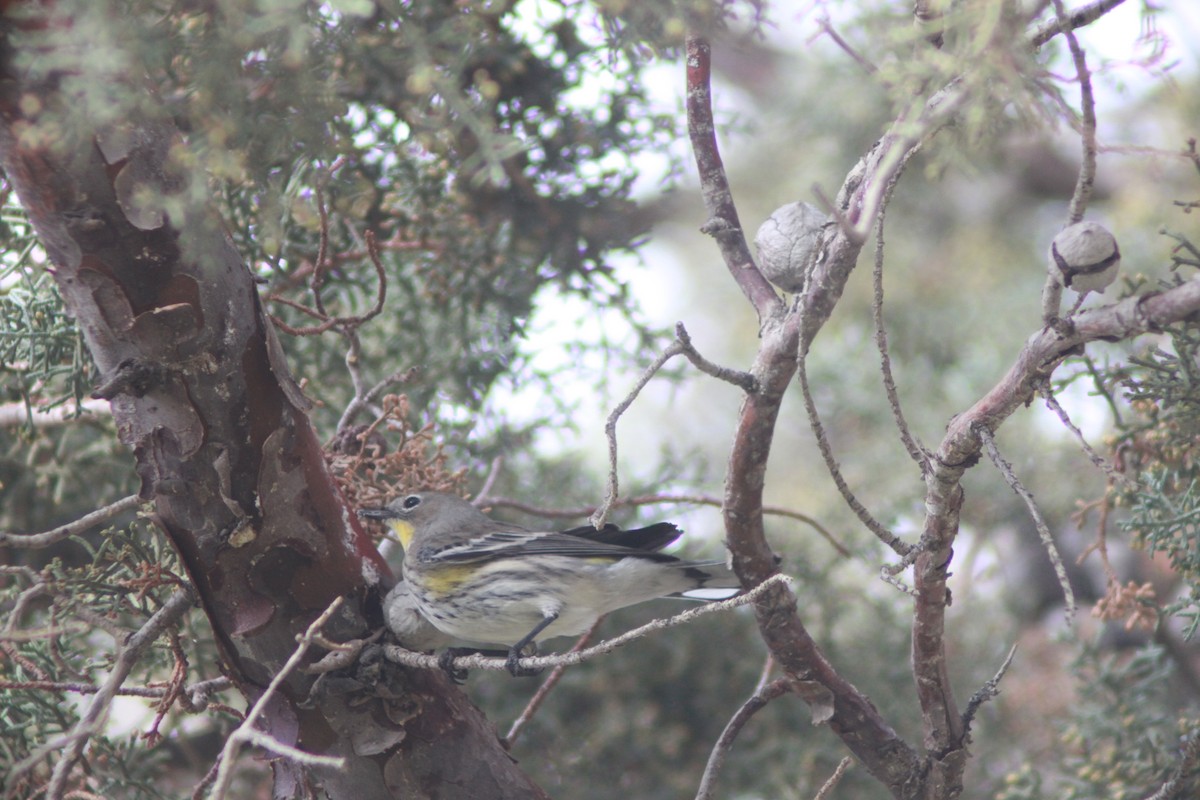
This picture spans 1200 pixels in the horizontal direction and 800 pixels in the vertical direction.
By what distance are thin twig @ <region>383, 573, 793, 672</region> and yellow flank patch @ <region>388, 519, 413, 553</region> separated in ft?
1.81

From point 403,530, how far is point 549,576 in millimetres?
466

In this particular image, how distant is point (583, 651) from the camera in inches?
62.3

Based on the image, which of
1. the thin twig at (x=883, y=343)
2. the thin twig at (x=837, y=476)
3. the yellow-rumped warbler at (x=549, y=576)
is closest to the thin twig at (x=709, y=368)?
the thin twig at (x=837, y=476)

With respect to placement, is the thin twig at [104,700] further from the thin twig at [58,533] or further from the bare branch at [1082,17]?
the bare branch at [1082,17]

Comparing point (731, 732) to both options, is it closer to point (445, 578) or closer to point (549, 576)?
point (549, 576)

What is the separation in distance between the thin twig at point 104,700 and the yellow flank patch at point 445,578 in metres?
0.47

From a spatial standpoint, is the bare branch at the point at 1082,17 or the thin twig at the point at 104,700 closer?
the thin twig at the point at 104,700

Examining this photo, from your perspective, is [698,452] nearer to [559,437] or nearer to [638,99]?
[559,437]

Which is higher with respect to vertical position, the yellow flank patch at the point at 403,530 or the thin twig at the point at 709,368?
the thin twig at the point at 709,368

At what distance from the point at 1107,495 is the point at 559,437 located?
1638 mm

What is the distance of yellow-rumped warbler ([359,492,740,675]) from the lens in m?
2.29

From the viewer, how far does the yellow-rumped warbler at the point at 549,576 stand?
2.29 m

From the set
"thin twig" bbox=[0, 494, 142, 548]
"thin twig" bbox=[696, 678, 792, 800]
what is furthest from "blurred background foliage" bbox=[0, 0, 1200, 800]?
"thin twig" bbox=[696, 678, 792, 800]

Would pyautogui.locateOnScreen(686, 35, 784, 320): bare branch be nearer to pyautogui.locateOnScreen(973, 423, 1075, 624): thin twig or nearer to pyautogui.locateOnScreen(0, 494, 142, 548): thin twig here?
pyautogui.locateOnScreen(973, 423, 1075, 624): thin twig
